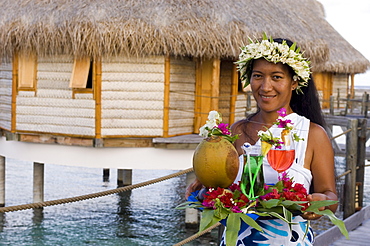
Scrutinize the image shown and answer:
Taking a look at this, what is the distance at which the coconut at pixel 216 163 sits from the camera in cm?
183

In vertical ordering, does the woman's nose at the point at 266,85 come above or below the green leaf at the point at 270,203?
above

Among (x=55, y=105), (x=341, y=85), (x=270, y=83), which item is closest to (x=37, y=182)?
(x=55, y=105)

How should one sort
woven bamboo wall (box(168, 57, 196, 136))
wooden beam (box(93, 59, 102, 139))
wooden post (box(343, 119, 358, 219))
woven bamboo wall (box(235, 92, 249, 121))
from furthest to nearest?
woven bamboo wall (box(235, 92, 249, 121)), woven bamboo wall (box(168, 57, 196, 136)), wooden beam (box(93, 59, 102, 139)), wooden post (box(343, 119, 358, 219))

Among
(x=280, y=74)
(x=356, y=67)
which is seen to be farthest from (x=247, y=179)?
(x=356, y=67)

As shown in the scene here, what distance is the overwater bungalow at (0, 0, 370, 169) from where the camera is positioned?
902 cm

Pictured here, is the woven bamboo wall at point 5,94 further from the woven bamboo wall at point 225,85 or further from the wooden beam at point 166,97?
the woven bamboo wall at point 225,85

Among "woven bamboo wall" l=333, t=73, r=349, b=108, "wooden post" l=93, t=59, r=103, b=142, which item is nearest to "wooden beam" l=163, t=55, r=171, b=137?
"wooden post" l=93, t=59, r=103, b=142

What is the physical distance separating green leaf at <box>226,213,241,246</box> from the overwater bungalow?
24.3 ft

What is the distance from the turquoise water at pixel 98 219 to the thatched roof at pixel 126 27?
3.13 m

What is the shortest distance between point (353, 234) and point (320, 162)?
3.34 meters

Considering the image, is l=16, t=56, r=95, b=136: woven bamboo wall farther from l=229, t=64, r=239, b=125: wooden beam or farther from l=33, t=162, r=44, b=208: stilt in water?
l=229, t=64, r=239, b=125: wooden beam

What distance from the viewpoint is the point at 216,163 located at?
5.96ft

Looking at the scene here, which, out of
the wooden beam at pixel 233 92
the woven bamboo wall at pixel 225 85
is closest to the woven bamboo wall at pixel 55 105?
the wooden beam at pixel 233 92

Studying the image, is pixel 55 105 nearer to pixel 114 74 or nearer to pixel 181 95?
pixel 114 74
